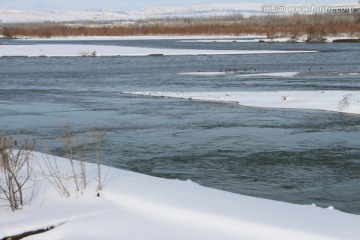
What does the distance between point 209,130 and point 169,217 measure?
7.02m

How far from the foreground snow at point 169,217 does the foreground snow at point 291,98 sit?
9.56 m

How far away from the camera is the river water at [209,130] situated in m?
9.37

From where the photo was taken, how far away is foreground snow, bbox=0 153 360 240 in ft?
20.3

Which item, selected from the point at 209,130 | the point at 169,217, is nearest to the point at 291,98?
the point at 209,130

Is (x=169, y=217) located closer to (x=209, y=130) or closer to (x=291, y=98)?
(x=209, y=130)

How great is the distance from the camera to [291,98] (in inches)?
722

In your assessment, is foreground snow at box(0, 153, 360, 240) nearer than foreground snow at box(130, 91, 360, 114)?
Yes

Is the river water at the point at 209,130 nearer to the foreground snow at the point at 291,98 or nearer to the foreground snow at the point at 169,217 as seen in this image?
the foreground snow at the point at 291,98

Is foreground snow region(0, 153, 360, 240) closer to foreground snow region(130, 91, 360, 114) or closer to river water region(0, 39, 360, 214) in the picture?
river water region(0, 39, 360, 214)

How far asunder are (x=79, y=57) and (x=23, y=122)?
28.9 meters

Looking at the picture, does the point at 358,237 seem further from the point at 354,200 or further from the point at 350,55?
the point at 350,55

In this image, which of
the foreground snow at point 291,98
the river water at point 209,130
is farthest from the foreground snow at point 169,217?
the foreground snow at point 291,98

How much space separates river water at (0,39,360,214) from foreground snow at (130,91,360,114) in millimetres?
627

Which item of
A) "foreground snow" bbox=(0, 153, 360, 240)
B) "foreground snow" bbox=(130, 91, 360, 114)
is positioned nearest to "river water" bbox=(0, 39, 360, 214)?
"foreground snow" bbox=(130, 91, 360, 114)
